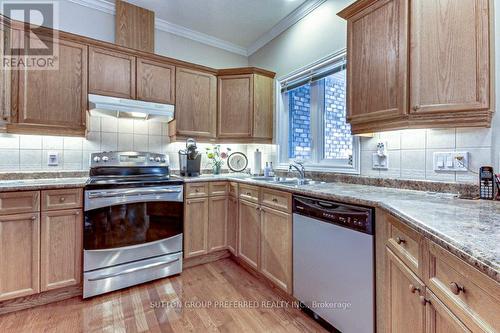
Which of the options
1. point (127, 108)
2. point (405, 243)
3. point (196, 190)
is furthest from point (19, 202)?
point (405, 243)

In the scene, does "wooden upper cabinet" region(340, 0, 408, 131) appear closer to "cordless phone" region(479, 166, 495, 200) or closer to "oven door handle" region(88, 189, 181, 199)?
"cordless phone" region(479, 166, 495, 200)

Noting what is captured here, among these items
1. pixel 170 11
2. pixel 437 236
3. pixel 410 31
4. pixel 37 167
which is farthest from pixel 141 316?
pixel 170 11

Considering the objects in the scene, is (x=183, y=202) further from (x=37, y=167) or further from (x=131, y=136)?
(x=37, y=167)

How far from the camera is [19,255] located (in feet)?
A: 5.64

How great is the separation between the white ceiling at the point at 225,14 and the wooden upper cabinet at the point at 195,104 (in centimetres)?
63

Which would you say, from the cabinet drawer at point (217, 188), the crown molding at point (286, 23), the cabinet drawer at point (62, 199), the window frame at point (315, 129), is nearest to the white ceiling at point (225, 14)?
the crown molding at point (286, 23)

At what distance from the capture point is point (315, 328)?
1578 millimetres

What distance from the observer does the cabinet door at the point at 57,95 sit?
1979mm

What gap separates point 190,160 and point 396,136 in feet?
6.72

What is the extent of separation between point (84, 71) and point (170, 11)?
118cm

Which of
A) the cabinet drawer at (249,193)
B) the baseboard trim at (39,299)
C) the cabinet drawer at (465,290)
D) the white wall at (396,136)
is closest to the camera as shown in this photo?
the cabinet drawer at (465,290)

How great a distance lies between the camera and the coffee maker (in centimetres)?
274

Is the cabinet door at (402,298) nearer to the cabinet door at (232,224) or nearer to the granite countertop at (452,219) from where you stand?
the granite countertop at (452,219)

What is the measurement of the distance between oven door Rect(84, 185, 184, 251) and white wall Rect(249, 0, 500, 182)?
178cm
